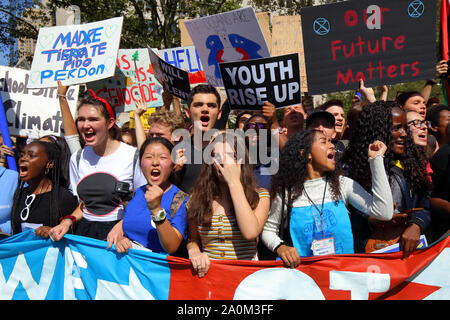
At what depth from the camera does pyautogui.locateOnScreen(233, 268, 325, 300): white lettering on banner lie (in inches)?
108

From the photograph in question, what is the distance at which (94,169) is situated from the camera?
3.60 m

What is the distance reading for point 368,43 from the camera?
445 cm

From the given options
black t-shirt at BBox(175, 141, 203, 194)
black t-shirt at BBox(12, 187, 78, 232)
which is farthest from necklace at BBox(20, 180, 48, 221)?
black t-shirt at BBox(175, 141, 203, 194)

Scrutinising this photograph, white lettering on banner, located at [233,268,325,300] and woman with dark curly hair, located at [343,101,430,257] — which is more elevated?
woman with dark curly hair, located at [343,101,430,257]

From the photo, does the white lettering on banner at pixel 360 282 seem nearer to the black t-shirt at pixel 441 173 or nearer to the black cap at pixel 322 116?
the black t-shirt at pixel 441 173

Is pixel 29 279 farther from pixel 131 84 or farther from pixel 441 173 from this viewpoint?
pixel 131 84

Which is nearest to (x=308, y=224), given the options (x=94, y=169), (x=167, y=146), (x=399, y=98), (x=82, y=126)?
(x=167, y=146)

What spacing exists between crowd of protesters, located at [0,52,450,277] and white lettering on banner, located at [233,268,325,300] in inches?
4.1

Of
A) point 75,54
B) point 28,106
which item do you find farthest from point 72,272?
point 28,106

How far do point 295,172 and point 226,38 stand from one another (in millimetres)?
2232

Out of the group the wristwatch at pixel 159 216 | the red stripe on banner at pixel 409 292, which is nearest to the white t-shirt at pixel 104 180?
the wristwatch at pixel 159 216

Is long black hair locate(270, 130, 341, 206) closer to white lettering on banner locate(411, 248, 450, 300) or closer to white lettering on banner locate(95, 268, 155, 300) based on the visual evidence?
white lettering on banner locate(411, 248, 450, 300)

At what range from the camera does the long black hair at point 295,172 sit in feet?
9.57
